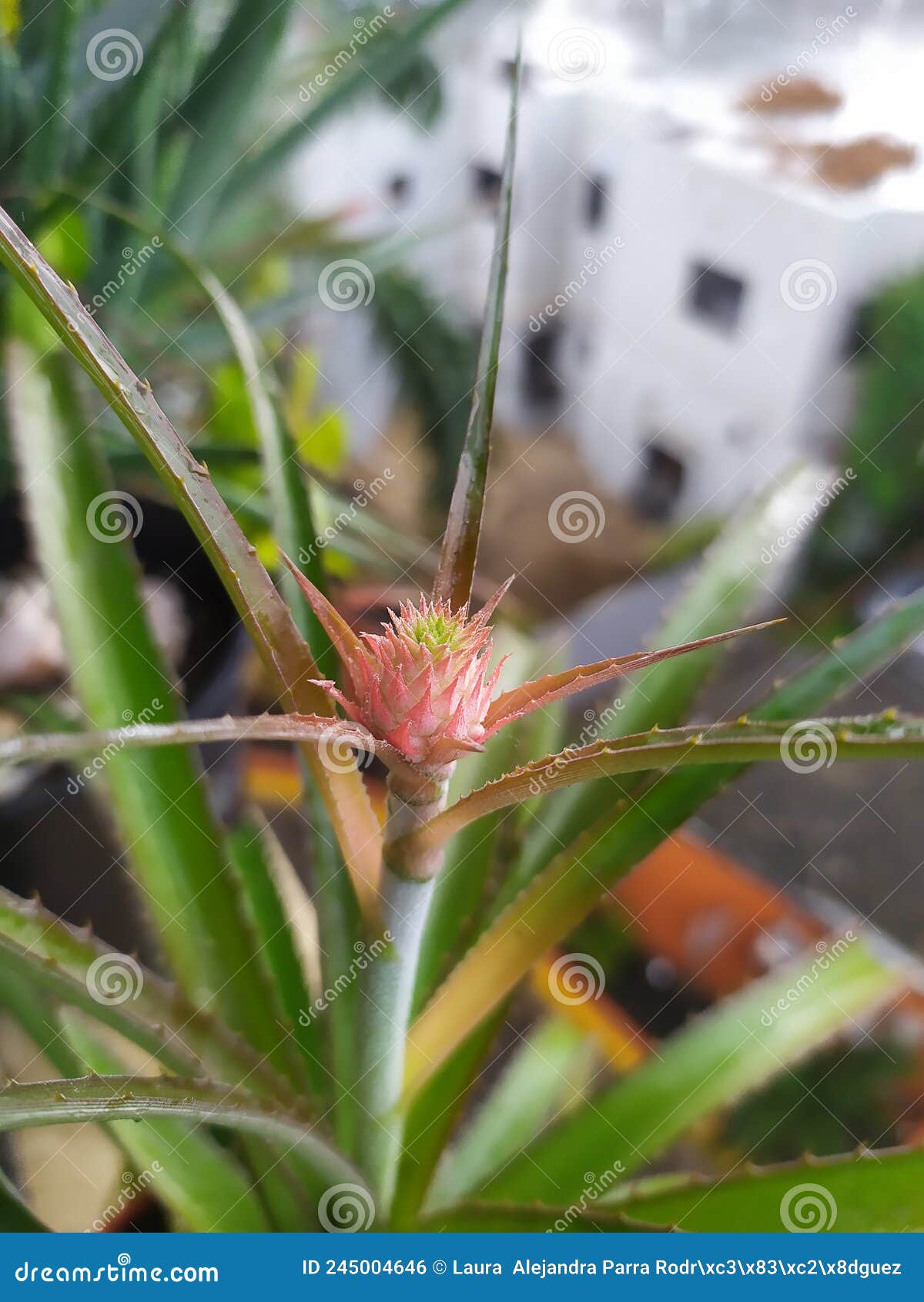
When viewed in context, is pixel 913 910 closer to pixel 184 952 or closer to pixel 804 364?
pixel 804 364

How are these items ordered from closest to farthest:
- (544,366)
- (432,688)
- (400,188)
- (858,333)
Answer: (432,688)
(858,333)
(400,188)
(544,366)

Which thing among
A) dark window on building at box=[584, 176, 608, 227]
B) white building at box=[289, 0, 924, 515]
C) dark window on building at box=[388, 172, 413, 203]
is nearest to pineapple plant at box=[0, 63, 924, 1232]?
white building at box=[289, 0, 924, 515]

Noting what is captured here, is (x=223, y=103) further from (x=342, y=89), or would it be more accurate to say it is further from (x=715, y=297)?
(x=715, y=297)

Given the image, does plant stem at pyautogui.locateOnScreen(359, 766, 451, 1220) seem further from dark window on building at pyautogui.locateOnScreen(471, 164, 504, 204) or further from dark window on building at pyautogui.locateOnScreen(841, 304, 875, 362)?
dark window on building at pyautogui.locateOnScreen(471, 164, 504, 204)

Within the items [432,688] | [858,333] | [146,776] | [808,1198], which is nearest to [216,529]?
[432,688]

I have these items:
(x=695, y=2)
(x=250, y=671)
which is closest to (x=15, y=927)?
(x=250, y=671)

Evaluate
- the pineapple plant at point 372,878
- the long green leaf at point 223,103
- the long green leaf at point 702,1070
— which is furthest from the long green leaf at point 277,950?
the long green leaf at point 223,103
